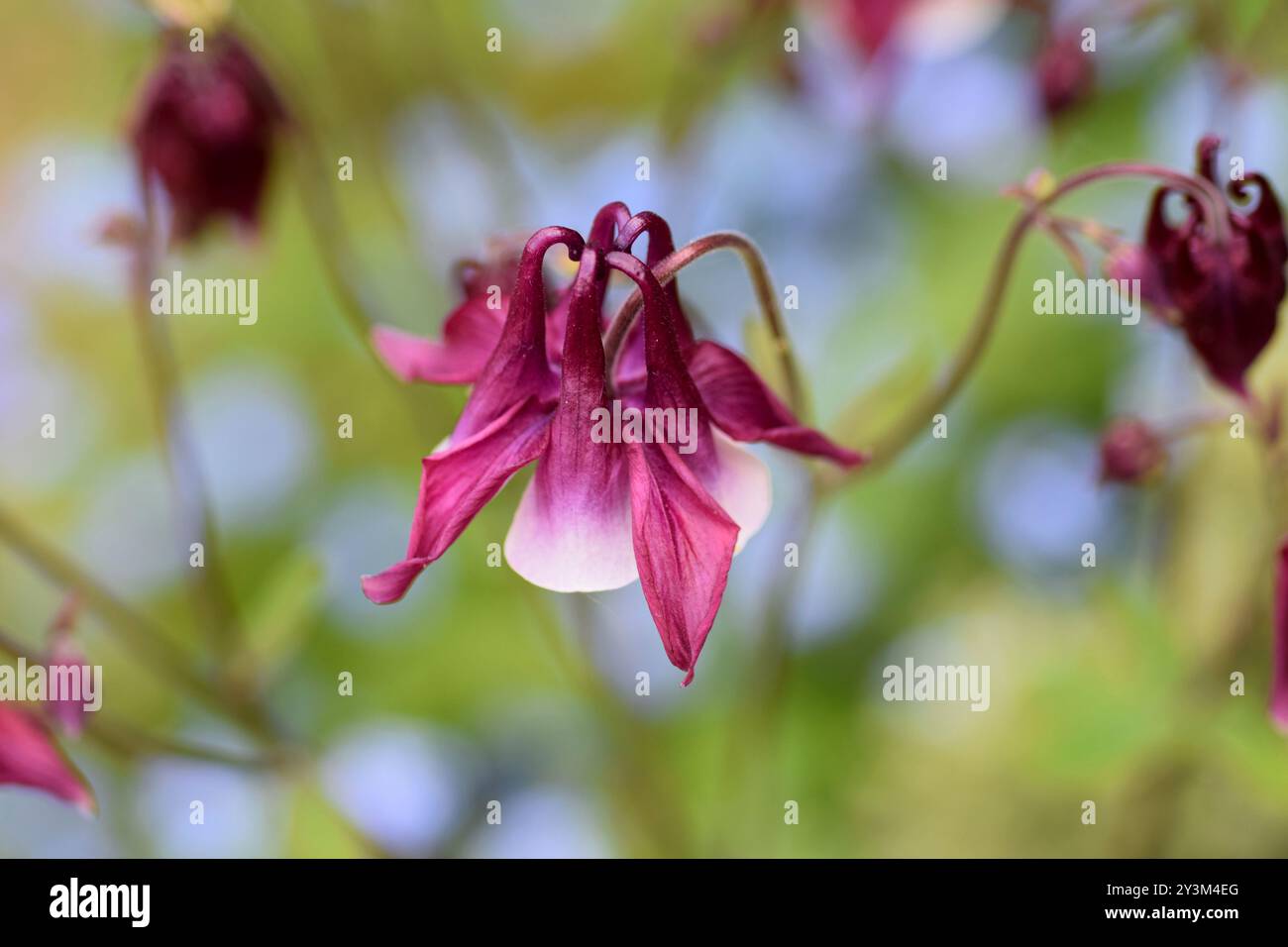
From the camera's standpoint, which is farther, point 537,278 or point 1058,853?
point 1058,853

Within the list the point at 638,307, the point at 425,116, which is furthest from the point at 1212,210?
the point at 425,116

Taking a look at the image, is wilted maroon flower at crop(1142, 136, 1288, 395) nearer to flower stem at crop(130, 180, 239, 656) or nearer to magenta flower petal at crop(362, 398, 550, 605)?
magenta flower petal at crop(362, 398, 550, 605)

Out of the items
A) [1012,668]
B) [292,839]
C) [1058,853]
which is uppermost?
[1012,668]

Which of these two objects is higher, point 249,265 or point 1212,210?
point 249,265

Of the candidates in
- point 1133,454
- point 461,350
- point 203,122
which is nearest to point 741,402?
point 461,350

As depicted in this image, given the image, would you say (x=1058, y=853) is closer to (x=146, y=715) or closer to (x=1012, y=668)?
(x=1012, y=668)

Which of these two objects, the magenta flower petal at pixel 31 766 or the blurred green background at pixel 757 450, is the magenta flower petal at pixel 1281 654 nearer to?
the blurred green background at pixel 757 450

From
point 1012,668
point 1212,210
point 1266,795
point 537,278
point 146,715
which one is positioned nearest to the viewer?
point 537,278

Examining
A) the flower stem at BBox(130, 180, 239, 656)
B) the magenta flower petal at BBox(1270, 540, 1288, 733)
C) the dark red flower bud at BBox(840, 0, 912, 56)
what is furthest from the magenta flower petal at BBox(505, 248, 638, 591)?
the dark red flower bud at BBox(840, 0, 912, 56)
